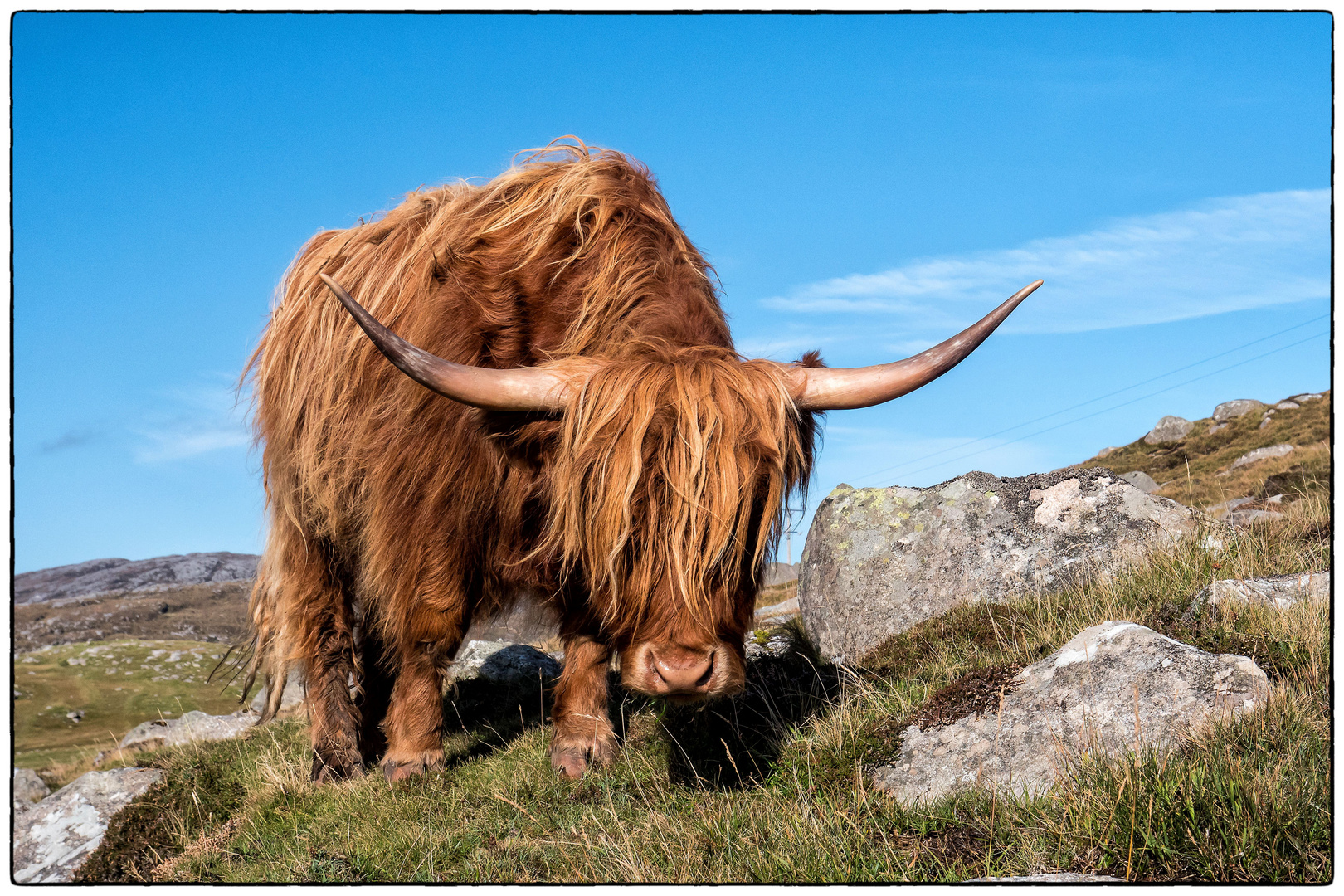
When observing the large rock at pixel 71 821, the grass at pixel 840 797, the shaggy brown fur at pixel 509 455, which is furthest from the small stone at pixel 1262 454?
the large rock at pixel 71 821

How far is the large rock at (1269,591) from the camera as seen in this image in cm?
415

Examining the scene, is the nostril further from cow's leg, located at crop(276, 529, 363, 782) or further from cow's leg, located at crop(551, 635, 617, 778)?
cow's leg, located at crop(276, 529, 363, 782)

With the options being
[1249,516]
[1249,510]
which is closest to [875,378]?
[1249,516]

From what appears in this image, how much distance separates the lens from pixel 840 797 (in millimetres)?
3428

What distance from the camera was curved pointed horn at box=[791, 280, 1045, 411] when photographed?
12.4 feet

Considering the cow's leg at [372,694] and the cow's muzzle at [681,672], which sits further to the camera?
the cow's leg at [372,694]

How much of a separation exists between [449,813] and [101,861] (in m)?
2.62

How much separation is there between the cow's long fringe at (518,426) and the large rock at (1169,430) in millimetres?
38786

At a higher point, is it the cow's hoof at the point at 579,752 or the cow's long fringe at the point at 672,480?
the cow's long fringe at the point at 672,480

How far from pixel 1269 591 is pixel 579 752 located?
135 inches

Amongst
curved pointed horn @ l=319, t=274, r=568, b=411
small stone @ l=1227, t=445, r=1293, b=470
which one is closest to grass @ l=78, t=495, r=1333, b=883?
curved pointed horn @ l=319, t=274, r=568, b=411

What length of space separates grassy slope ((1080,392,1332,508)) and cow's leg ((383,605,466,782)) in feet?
20.3

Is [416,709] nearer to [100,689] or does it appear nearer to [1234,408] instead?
[100,689]

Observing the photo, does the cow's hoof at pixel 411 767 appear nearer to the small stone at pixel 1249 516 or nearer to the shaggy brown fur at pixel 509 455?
the shaggy brown fur at pixel 509 455
